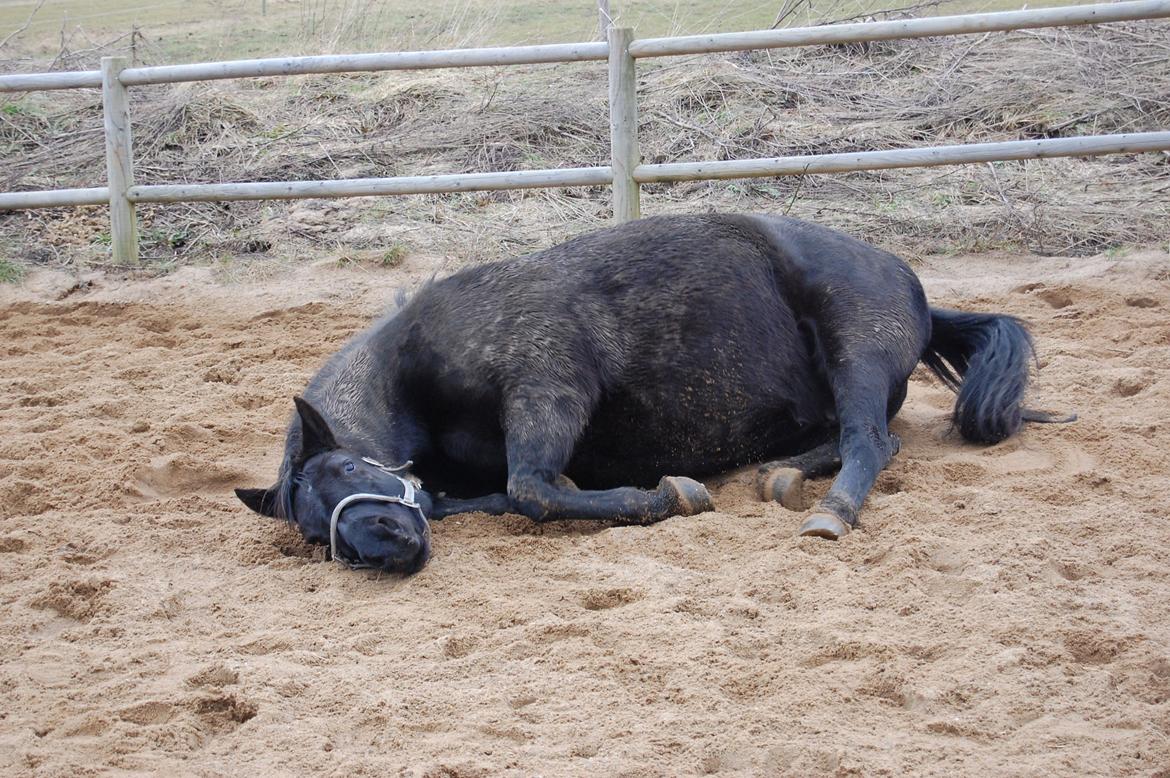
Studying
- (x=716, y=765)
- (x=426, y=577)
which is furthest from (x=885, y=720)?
(x=426, y=577)

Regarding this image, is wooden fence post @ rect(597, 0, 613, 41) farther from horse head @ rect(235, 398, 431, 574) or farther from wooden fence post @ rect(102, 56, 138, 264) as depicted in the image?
horse head @ rect(235, 398, 431, 574)

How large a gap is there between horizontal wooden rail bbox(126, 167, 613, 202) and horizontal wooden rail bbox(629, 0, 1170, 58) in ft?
2.80

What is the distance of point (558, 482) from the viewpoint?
402cm

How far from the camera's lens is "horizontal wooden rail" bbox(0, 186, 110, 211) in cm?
777

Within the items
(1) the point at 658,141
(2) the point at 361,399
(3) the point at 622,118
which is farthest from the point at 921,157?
(2) the point at 361,399

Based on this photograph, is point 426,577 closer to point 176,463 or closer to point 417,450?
point 417,450

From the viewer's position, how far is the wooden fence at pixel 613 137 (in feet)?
21.2

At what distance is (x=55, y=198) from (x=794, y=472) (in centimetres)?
599

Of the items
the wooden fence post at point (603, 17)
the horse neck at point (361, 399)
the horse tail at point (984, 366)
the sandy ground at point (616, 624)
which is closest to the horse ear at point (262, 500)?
the sandy ground at point (616, 624)

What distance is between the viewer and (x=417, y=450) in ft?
13.4

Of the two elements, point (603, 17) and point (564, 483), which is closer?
point (564, 483)

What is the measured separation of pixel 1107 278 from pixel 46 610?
5.60 meters

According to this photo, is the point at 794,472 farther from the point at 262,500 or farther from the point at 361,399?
the point at 262,500

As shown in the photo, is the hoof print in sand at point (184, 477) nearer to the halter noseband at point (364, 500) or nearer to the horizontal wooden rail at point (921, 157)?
the halter noseband at point (364, 500)
